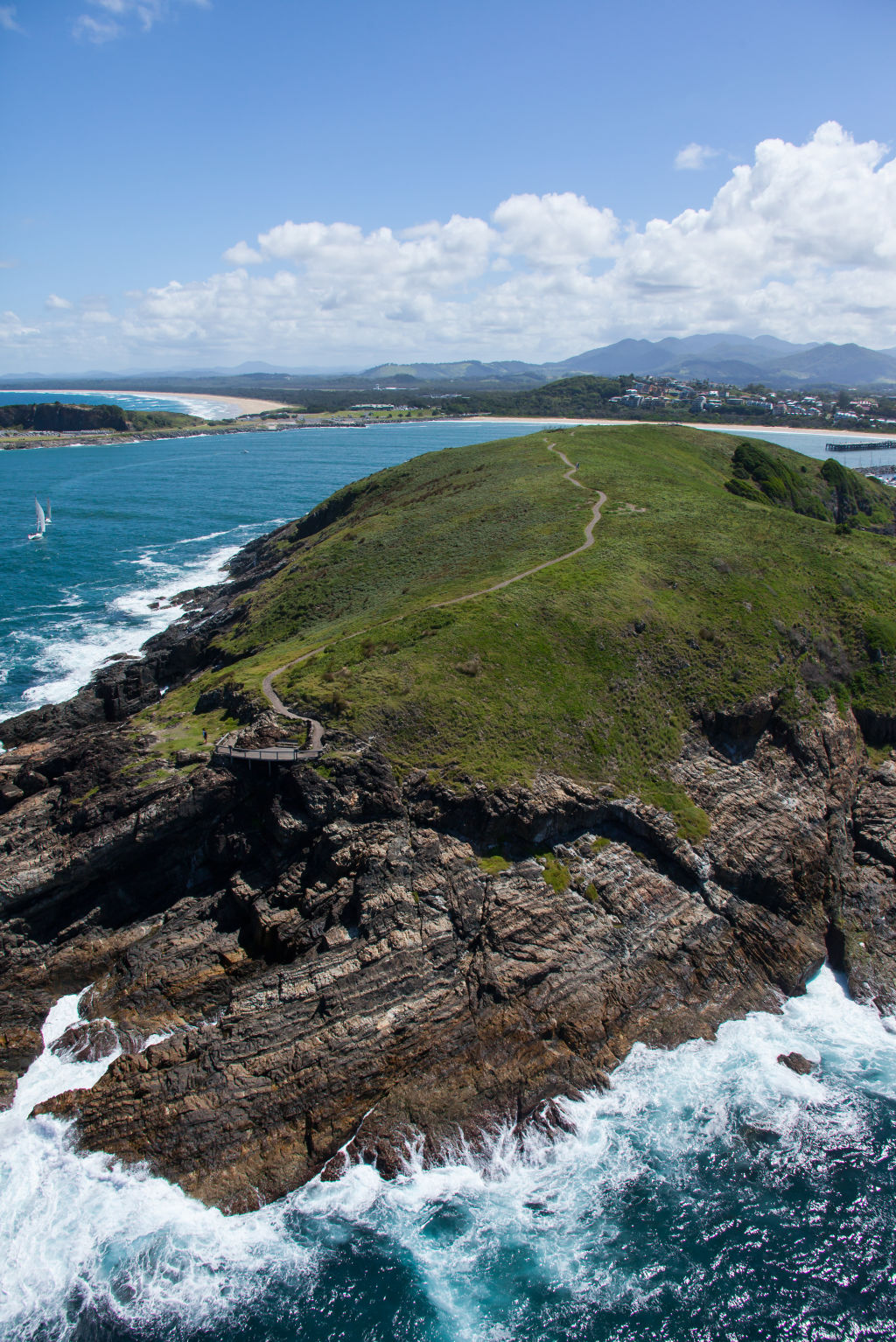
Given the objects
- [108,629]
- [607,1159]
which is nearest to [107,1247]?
[607,1159]

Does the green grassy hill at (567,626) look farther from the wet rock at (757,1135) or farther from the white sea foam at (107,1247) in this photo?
the white sea foam at (107,1247)

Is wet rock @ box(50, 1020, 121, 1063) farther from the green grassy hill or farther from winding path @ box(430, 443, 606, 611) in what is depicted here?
winding path @ box(430, 443, 606, 611)

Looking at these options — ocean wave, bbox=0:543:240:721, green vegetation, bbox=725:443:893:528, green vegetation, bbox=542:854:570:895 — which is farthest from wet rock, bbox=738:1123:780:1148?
green vegetation, bbox=725:443:893:528

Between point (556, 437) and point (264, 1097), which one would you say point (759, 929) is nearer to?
point (264, 1097)

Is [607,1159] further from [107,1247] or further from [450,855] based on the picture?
[107,1247]

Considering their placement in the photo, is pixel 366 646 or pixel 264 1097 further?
pixel 366 646

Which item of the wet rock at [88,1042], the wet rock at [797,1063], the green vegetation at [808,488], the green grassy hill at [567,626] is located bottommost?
the wet rock at [797,1063]

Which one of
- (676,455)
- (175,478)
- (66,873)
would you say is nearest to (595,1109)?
(66,873)

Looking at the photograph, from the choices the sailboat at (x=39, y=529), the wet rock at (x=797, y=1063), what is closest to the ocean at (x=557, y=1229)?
the wet rock at (x=797, y=1063)
